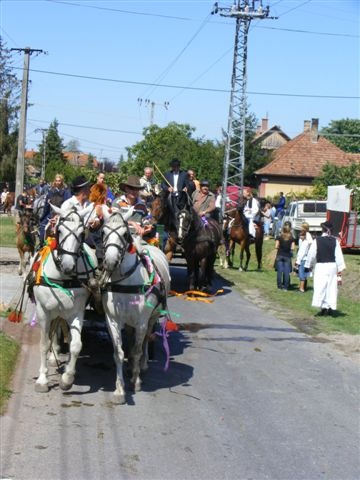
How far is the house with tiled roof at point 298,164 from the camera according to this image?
58250 mm

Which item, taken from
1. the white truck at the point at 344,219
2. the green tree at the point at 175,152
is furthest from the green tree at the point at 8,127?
the white truck at the point at 344,219

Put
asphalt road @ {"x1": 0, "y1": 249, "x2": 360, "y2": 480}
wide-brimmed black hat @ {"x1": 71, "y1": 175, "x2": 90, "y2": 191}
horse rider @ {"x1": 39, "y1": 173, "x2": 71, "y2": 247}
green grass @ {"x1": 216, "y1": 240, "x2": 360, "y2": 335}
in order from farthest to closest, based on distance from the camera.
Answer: green grass @ {"x1": 216, "y1": 240, "x2": 360, "y2": 335}
horse rider @ {"x1": 39, "y1": 173, "x2": 71, "y2": 247}
wide-brimmed black hat @ {"x1": 71, "y1": 175, "x2": 90, "y2": 191}
asphalt road @ {"x1": 0, "y1": 249, "x2": 360, "y2": 480}

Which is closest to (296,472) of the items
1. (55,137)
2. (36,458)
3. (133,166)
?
(36,458)

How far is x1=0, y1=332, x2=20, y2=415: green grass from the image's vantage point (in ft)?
25.4

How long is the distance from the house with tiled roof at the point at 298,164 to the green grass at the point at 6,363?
48339mm

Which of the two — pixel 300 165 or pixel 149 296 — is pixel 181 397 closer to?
pixel 149 296

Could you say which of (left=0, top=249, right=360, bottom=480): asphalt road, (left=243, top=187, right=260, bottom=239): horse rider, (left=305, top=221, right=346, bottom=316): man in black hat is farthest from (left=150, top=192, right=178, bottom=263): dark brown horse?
(left=243, top=187, right=260, bottom=239): horse rider

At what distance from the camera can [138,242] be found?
326 inches

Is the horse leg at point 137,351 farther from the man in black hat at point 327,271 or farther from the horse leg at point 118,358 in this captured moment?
the man in black hat at point 327,271

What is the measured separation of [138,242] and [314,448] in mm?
3033

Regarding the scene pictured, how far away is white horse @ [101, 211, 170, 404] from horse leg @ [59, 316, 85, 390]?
34 cm

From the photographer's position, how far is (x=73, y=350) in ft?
25.7

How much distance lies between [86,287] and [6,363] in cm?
193

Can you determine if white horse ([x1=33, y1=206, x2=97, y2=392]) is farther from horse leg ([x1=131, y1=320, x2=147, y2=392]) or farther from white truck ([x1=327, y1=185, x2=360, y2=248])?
white truck ([x1=327, y1=185, x2=360, y2=248])
